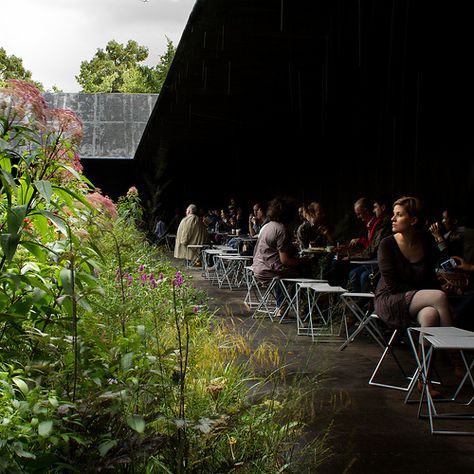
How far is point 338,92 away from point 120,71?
165 ft

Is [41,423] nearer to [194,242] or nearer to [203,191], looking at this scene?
[194,242]

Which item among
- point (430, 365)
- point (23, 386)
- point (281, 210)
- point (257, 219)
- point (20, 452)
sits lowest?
point (430, 365)

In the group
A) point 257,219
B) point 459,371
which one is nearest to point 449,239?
point 459,371

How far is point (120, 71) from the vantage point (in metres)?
62.7

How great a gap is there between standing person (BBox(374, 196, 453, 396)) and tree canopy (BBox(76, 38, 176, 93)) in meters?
47.0

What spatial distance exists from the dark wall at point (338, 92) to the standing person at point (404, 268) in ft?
7.13

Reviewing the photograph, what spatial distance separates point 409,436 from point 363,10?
559cm

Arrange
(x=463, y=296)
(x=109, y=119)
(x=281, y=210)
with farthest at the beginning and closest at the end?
(x=109, y=119)
(x=281, y=210)
(x=463, y=296)

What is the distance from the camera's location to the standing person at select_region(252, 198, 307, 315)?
8711mm

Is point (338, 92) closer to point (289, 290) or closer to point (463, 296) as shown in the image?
point (289, 290)

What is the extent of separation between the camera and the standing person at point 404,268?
209 inches

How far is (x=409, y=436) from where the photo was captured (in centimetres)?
421

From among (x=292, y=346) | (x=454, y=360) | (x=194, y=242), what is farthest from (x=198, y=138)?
(x=454, y=360)

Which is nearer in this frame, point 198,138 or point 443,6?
point 443,6
